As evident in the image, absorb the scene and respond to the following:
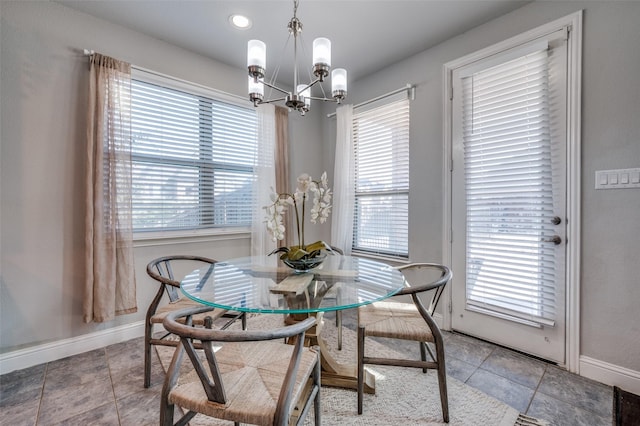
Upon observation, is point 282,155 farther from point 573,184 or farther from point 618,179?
point 618,179

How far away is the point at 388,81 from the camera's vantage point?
297cm

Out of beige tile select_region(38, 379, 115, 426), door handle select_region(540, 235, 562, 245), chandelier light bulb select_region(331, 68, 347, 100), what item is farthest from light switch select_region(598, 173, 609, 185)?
beige tile select_region(38, 379, 115, 426)

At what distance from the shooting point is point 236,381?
1.09m

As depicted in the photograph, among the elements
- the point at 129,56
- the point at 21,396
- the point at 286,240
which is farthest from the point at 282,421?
the point at 129,56

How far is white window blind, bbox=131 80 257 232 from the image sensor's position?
2.46 meters

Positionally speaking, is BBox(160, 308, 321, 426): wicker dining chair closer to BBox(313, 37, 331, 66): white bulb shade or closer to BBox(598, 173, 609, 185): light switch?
BBox(313, 37, 331, 66): white bulb shade

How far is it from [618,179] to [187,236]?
3246 millimetres

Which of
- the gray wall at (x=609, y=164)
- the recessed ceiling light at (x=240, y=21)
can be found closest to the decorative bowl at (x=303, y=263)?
the gray wall at (x=609, y=164)

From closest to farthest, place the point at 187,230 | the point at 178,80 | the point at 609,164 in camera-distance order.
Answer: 1. the point at 609,164
2. the point at 178,80
3. the point at 187,230

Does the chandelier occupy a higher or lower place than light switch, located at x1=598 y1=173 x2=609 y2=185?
higher

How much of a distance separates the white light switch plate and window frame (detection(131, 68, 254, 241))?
2.89 m

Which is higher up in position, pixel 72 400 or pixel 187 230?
pixel 187 230

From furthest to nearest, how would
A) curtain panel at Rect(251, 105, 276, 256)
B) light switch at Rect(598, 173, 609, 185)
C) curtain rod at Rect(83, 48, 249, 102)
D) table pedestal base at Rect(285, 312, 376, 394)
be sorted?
1. curtain panel at Rect(251, 105, 276, 256)
2. curtain rod at Rect(83, 48, 249, 102)
3. light switch at Rect(598, 173, 609, 185)
4. table pedestal base at Rect(285, 312, 376, 394)

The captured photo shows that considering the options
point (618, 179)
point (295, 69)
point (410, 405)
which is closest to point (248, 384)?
point (410, 405)
